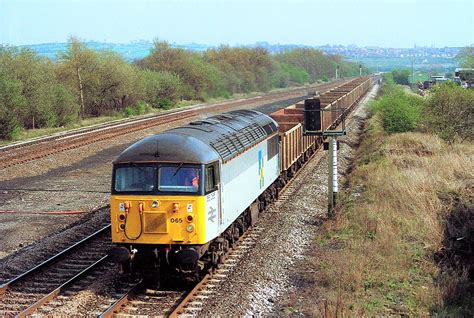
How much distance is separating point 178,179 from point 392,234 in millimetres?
6304

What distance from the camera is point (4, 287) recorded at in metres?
12.8

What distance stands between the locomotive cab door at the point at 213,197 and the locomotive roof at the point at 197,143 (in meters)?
0.22

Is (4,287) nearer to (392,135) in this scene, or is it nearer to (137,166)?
(137,166)

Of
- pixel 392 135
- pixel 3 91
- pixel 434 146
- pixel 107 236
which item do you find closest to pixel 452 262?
pixel 107 236

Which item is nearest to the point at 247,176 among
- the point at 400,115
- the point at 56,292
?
the point at 56,292

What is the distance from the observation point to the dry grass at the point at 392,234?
12211 millimetres

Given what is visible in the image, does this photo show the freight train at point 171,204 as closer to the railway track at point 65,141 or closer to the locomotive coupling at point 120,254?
the locomotive coupling at point 120,254

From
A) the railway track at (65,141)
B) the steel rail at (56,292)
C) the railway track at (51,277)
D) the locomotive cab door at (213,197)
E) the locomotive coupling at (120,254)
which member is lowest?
the railway track at (51,277)

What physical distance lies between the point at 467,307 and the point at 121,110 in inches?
2126

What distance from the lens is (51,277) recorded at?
1381 centimetres

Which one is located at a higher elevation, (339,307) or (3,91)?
(3,91)

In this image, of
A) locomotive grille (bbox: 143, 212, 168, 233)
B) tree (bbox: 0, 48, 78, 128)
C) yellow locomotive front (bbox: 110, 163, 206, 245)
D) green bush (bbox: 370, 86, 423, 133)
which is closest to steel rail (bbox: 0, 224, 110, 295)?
yellow locomotive front (bbox: 110, 163, 206, 245)

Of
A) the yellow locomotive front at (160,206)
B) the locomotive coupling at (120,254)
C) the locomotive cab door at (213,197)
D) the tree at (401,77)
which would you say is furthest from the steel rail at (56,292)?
the tree at (401,77)

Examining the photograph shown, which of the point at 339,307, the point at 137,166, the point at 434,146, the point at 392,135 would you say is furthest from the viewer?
the point at 392,135
